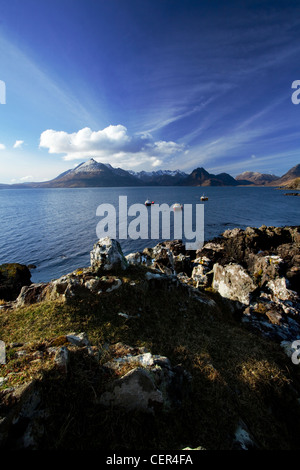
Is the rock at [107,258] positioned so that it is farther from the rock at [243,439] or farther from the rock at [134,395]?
the rock at [243,439]

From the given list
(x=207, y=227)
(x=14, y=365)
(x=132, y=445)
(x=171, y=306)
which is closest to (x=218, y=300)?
(x=171, y=306)

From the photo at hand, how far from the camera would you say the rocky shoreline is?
498cm

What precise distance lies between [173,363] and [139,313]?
3414 mm

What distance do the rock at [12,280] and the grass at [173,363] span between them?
50.1 feet

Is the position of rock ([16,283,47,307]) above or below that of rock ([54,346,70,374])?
below

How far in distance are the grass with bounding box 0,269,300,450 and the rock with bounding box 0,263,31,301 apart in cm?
1527

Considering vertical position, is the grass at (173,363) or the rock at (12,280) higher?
the grass at (173,363)

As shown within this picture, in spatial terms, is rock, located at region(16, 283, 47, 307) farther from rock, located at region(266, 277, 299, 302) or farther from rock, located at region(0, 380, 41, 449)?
rock, located at region(266, 277, 299, 302)

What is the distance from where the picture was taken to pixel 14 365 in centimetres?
578

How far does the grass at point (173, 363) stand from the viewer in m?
4.64

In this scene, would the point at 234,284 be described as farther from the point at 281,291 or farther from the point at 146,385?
the point at 146,385

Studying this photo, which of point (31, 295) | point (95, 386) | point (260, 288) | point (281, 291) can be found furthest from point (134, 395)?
point (281, 291)

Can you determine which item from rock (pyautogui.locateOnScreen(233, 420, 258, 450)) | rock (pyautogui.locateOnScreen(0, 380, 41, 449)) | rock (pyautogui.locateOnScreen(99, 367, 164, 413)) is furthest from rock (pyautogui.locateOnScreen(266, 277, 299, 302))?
rock (pyautogui.locateOnScreen(0, 380, 41, 449))

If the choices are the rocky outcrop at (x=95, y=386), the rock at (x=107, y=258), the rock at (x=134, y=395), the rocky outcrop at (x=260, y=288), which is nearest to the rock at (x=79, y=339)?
the rocky outcrop at (x=95, y=386)
